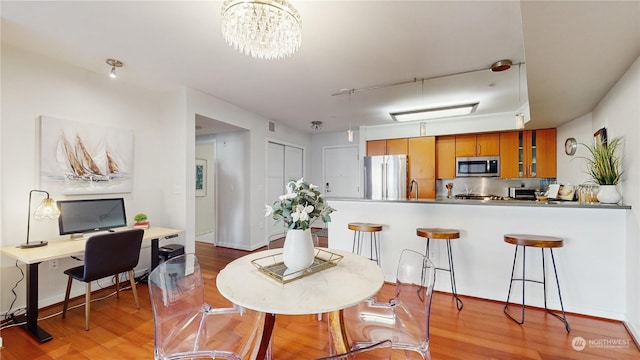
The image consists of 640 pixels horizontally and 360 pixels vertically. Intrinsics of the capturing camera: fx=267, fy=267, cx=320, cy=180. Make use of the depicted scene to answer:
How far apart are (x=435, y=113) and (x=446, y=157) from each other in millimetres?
1071

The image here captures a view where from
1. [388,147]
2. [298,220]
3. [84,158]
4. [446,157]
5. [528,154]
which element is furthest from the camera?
[388,147]

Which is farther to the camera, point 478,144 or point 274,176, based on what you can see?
point 274,176

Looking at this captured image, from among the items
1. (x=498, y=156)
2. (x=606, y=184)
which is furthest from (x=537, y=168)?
(x=606, y=184)

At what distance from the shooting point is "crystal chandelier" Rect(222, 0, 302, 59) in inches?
60.1

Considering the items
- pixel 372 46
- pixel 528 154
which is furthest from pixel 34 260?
pixel 528 154

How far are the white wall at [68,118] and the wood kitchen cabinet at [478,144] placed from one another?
4.71 m

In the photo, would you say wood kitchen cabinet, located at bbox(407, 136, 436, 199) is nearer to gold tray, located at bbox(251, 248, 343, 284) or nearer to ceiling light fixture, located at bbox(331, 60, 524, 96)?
ceiling light fixture, located at bbox(331, 60, 524, 96)

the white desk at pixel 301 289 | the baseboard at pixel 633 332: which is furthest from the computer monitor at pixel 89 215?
the baseboard at pixel 633 332

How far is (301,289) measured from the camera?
51.5 inches

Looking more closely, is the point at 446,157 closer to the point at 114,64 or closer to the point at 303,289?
the point at 303,289

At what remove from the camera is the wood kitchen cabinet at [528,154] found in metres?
4.47

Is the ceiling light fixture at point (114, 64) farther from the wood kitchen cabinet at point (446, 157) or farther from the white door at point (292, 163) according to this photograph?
the wood kitchen cabinet at point (446, 157)

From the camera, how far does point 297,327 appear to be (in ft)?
7.36

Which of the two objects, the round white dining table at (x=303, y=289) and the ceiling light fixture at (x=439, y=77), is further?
the ceiling light fixture at (x=439, y=77)
